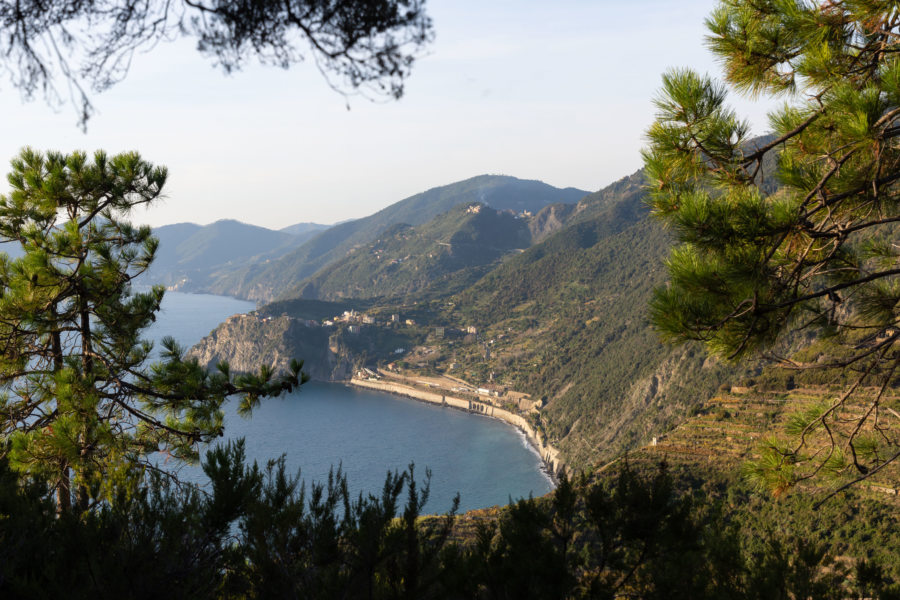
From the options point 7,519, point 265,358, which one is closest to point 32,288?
point 7,519

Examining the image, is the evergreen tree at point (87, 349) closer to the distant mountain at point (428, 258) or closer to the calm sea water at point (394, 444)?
the calm sea water at point (394, 444)

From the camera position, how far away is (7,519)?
9.46 feet

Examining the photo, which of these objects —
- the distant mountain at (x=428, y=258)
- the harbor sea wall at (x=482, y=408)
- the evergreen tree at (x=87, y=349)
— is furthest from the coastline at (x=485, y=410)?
the evergreen tree at (x=87, y=349)

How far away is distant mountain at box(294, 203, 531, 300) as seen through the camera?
384ft

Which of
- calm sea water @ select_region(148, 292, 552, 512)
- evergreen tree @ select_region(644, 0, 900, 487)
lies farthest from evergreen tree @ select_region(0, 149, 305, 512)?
calm sea water @ select_region(148, 292, 552, 512)

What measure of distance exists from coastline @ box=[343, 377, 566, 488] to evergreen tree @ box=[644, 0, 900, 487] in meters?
41.2

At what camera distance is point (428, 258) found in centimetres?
12312

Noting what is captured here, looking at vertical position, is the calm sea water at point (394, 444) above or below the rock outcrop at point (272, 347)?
below

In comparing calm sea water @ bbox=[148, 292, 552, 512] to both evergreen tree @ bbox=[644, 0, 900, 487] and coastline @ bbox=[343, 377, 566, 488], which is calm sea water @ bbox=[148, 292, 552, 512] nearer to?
coastline @ bbox=[343, 377, 566, 488]

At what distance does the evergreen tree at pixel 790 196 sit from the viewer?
9.47 ft

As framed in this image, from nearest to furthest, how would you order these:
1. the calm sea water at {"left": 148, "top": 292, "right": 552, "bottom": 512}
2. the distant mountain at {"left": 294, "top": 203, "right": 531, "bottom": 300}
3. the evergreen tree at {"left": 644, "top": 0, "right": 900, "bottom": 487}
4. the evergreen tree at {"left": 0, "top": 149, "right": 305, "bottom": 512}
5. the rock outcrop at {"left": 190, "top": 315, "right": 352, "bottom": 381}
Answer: the evergreen tree at {"left": 644, "top": 0, "right": 900, "bottom": 487}
the evergreen tree at {"left": 0, "top": 149, "right": 305, "bottom": 512}
the calm sea water at {"left": 148, "top": 292, "right": 552, "bottom": 512}
the rock outcrop at {"left": 190, "top": 315, "right": 352, "bottom": 381}
the distant mountain at {"left": 294, "top": 203, "right": 531, "bottom": 300}

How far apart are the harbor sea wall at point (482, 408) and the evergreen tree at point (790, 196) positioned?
1681 inches

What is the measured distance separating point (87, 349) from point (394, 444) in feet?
159

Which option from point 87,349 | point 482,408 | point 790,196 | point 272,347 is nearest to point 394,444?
point 482,408
